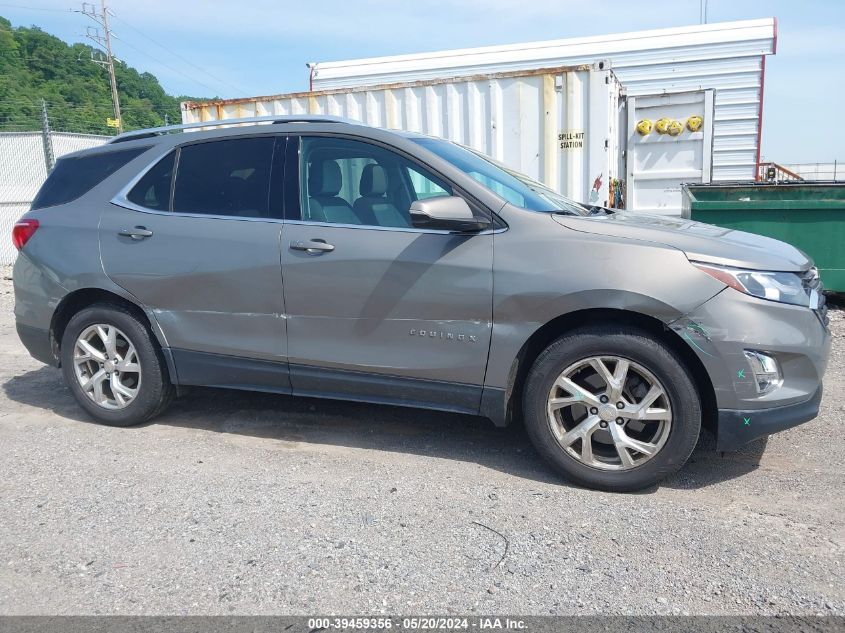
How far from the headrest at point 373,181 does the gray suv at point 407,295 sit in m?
0.01

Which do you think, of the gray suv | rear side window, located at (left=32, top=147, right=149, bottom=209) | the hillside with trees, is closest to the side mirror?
the gray suv

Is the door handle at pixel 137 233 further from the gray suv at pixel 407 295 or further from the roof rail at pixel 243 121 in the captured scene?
the roof rail at pixel 243 121

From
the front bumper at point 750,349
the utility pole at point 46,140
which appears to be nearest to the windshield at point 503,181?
the front bumper at point 750,349

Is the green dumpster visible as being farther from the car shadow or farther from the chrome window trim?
the chrome window trim

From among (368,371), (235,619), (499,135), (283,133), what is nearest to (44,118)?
(499,135)

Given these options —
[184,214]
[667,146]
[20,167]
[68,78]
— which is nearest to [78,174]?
[184,214]

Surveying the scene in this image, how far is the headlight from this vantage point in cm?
341

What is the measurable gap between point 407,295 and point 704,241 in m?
1.52

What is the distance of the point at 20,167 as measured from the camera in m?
13.0

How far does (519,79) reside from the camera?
29.0 ft

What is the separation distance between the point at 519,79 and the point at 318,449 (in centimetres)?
611

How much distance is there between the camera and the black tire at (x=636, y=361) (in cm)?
348

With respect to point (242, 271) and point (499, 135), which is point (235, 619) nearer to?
point (242, 271)

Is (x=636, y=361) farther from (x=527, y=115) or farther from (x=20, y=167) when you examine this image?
(x=20, y=167)
